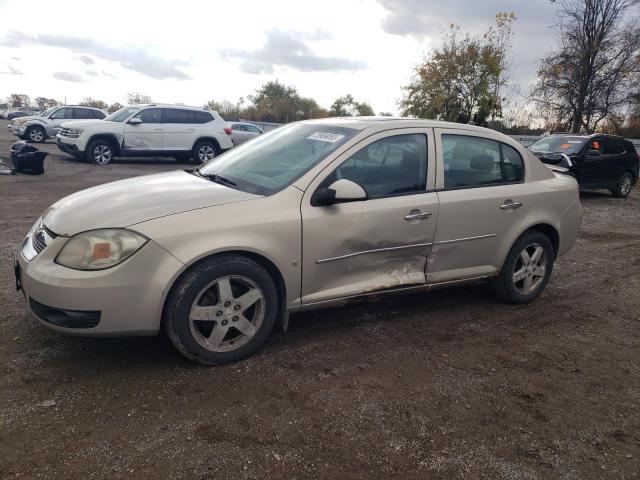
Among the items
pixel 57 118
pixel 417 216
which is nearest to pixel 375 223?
pixel 417 216

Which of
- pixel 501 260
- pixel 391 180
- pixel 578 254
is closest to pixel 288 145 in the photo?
pixel 391 180

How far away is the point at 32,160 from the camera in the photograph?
1185cm

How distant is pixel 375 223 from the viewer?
12.1 feet

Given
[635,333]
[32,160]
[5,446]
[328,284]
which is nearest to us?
[5,446]

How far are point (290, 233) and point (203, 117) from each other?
43.3ft

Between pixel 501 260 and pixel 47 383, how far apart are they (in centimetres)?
360

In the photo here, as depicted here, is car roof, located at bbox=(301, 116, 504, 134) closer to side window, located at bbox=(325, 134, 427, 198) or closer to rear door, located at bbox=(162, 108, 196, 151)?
side window, located at bbox=(325, 134, 427, 198)

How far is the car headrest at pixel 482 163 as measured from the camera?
4379mm

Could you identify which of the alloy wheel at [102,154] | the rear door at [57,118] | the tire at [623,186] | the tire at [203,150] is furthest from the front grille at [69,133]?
the tire at [623,186]

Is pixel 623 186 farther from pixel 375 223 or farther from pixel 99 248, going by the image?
pixel 99 248

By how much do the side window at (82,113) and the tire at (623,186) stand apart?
59.4 ft

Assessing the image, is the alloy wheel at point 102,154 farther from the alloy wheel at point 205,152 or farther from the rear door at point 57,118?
the rear door at point 57,118

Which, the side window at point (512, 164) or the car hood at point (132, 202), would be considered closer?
the car hood at point (132, 202)

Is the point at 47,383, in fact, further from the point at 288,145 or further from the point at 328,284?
the point at 288,145
